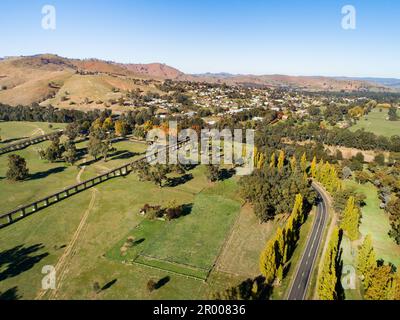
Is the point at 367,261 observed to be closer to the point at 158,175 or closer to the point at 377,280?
the point at 377,280

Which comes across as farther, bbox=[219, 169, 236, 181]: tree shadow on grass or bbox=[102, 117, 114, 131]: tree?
bbox=[102, 117, 114, 131]: tree

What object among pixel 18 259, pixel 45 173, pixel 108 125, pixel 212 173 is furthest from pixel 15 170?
pixel 108 125

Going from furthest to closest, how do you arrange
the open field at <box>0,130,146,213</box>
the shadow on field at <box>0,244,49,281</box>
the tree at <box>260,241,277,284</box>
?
the open field at <box>0,130,146,213</box>, the shadow on field at <box>0,244,49,281</box>, the tree at <box>260,241,277,284</box>

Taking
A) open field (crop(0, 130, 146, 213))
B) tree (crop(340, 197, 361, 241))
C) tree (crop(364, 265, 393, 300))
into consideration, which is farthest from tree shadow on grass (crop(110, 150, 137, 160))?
tree (crop(364, 265, 393, 300))

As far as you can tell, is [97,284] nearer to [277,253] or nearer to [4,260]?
[4,260]

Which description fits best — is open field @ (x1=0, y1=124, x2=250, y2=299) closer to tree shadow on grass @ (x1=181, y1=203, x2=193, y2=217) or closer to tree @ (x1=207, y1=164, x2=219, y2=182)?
tree shadow on grass @ (x1=181, y1=203, x2=193, y2=217)

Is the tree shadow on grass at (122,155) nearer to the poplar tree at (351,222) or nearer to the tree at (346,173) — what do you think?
the tree at (346,173)

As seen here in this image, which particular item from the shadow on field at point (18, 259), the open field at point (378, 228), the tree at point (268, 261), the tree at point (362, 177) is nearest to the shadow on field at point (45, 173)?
the shadow on field at point (18, 259)
